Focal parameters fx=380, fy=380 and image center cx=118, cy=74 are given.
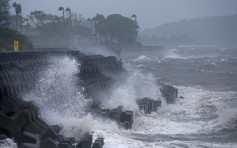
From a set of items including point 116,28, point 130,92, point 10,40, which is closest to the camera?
point 130,92

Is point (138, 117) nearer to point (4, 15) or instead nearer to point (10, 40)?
point (10, 40)

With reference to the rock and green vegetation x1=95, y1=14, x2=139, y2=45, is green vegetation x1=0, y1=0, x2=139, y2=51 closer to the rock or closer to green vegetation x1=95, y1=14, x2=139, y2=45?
green vegetation x1=95, y1=14, x2=139, y2=45

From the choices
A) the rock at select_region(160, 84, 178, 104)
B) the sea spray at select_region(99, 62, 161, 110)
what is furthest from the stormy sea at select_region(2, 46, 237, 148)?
the rock at select_region(160, 84, 178, 104)

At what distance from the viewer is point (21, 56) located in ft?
63.7

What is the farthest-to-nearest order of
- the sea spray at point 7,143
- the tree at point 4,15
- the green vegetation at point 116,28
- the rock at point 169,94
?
the green vegetation at point 116,28
the tree at point 4,15
the rock at point 169,94
the sea spray at point 7,143

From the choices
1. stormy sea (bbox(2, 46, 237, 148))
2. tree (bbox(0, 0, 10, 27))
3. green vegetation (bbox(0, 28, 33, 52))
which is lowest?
stormy sea (bbox(2, 46, 237, 148))

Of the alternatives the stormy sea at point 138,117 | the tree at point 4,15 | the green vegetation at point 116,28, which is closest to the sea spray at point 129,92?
the stormy sea at point 138,117

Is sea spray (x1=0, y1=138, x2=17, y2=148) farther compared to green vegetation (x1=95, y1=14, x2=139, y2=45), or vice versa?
green vegetation (x1=95, y1=14, x2=139, y2=45)

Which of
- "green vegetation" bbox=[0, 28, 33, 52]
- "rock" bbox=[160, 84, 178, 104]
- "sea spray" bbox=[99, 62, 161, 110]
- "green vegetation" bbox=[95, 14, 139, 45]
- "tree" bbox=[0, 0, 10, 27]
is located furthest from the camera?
"green vegetation" bbox=[95, 14, 139, 45]

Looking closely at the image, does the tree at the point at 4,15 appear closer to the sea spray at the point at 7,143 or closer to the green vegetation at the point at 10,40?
the green vegetation at the point at 10,40

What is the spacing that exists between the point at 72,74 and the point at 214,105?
8464mm

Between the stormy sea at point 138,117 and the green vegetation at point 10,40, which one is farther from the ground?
the green vegetation at point 10,40

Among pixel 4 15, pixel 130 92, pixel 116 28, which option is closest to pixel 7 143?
pixel 130 92

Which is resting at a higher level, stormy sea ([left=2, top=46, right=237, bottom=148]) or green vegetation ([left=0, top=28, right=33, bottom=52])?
green vegetation ([left=0, top=28, right=33, bottom=52])
